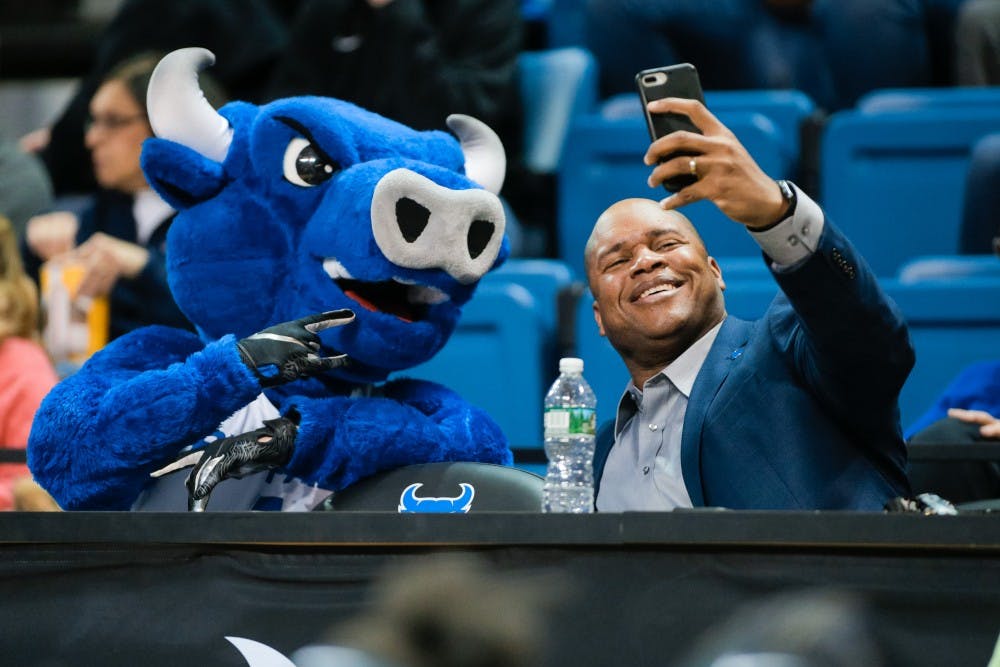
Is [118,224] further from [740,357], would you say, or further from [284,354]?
[740,357]

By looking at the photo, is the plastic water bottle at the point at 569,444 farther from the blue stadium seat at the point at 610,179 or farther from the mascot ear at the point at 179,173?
the blue stadium seat at the point at 610,179

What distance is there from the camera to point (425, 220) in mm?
2119

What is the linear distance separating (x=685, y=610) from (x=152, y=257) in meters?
2.18

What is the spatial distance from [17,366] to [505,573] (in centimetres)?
192

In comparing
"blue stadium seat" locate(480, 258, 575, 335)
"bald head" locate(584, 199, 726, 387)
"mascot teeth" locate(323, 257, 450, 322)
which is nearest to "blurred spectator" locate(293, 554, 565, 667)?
"mascot teeth" locate(323, 257, 450, 322)

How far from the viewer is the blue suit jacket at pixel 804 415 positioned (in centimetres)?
190

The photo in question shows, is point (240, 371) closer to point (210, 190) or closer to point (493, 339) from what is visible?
point (210, 190)

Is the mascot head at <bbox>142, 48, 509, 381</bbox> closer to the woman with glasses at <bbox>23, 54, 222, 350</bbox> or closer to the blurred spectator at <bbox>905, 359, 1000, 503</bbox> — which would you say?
the blurred spectator at <bbox>905, 359, 1000, 503</bbox>

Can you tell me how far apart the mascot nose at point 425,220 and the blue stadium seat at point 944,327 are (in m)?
1.35

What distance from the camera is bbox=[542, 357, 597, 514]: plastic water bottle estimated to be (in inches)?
73.8

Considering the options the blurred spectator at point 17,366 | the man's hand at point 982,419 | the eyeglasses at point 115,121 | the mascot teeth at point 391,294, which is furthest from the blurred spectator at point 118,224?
the man's hand at point 982,419

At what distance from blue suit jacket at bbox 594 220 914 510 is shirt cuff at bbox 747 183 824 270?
77mm

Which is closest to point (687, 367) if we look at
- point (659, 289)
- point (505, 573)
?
point (659, 289)

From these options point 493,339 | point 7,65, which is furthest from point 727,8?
point 7,65
